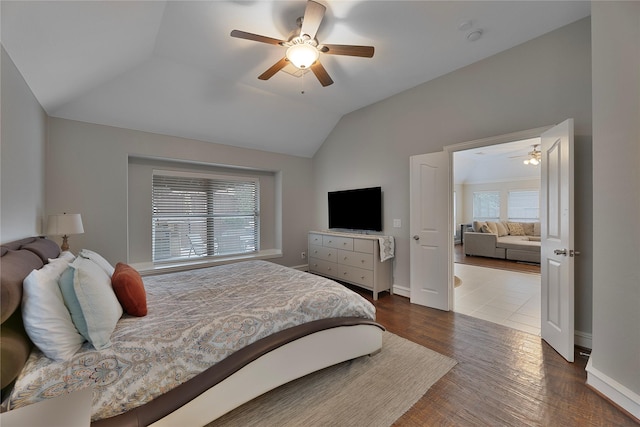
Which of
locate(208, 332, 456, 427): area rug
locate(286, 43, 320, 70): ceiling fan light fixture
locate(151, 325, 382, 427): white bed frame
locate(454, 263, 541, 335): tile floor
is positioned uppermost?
locate(286, 43, 320, 70): ceiling fan light fixture

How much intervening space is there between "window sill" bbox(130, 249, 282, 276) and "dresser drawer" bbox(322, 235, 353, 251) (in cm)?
100

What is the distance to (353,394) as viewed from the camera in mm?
1776

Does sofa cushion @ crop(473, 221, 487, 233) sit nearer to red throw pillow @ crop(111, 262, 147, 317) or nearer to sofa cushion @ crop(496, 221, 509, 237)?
sofa cushion @ crop(496, 221, 509, 237)

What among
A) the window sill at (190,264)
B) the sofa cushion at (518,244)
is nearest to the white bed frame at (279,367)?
the window sill at (190,264)

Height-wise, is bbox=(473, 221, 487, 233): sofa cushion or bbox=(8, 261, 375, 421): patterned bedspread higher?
bbox=(473, 221, 487, 233): sofa cushion

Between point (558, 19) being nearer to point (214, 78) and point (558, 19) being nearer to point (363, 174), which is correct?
point (363, 174)

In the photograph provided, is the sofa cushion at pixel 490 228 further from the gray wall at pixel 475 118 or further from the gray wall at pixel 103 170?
the gray wall at pixel 103 170

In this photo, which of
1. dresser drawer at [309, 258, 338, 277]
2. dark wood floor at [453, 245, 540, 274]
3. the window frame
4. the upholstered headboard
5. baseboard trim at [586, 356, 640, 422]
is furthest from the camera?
the window frame

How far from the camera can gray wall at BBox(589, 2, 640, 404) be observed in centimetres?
159

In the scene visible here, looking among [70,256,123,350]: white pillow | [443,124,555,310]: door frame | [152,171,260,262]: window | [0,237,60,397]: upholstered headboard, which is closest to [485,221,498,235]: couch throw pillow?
[443,124,555,310]: door frame

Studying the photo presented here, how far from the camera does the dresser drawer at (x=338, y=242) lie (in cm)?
401

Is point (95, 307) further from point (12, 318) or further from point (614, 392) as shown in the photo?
point (614, 392)

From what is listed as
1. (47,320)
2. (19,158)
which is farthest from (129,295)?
(19,158)

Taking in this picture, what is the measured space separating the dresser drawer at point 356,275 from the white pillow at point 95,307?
297 cm
